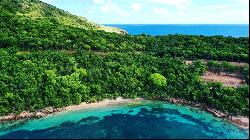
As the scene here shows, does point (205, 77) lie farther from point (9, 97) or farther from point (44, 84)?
point (9, 97)

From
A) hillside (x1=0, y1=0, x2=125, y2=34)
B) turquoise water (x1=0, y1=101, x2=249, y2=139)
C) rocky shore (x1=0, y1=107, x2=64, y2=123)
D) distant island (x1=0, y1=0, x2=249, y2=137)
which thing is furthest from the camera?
hillside (x1=0, y1=0, x2=125, y2=34)

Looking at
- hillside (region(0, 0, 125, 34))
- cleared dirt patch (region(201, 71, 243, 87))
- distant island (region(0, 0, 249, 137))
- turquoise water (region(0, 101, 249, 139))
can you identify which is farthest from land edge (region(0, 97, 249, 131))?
hillside (region(0, 0, 125, 34))

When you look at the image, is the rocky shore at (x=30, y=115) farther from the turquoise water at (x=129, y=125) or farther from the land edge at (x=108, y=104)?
the turquoise water at (x=129, y=125)

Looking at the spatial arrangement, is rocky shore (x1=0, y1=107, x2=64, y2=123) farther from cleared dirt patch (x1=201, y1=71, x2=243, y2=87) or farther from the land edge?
cleared dirt patch (x1=201, y1=71, x2=243, y2=87)

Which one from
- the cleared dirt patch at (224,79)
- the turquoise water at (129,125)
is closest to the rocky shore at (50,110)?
the turquoise water at (129,125)

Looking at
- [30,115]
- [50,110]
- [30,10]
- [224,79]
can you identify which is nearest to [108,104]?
[50,110]

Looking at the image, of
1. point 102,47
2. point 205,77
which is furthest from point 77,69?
point 205,77

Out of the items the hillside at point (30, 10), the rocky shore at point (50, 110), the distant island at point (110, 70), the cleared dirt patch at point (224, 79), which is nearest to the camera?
the rocky shore at point (50, 110)
